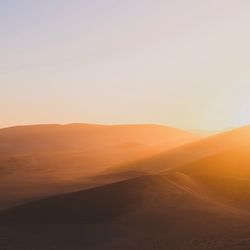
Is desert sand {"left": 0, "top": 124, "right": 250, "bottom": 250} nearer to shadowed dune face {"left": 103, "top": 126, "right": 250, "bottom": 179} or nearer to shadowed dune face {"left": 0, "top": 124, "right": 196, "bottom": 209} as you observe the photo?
shadowed dune face {"left": 0, "top": 124, "right": 196, "bottom": 209}

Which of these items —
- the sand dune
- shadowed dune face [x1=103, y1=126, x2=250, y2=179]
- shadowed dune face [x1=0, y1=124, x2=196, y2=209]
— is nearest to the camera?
the sand dune

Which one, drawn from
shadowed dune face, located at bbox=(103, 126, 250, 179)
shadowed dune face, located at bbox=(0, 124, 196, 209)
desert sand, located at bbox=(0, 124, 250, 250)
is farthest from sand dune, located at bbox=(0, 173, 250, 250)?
shadowed dune face, located at bbox=(103, 126, 250, 179)

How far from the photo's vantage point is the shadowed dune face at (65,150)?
41.8m

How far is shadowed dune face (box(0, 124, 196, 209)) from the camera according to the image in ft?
137

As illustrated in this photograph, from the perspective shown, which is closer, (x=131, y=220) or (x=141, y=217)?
(x=131, y=220)

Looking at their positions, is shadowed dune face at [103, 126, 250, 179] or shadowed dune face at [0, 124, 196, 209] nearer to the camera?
shadowed dune face at [0, 124, 196, 209]

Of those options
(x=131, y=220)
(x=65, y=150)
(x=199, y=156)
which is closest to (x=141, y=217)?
(x=131, y=220)

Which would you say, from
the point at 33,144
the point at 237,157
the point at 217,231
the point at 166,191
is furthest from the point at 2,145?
the point at 217,231

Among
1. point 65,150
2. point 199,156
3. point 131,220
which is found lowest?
point 131,220

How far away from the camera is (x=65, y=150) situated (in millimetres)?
120500

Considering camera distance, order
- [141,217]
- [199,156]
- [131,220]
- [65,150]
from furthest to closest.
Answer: [65,150], [199,156], [141,217], [131,220]

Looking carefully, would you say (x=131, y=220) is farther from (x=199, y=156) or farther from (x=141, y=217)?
(x=199, y=156)

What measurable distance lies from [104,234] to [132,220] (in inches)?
94.4

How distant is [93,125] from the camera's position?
7042 inches
